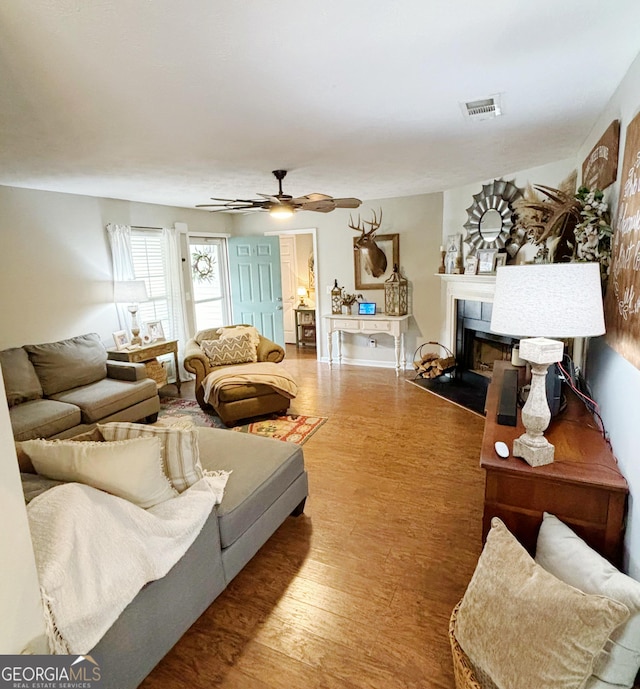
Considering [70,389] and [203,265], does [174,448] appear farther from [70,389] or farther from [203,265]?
[203,265]

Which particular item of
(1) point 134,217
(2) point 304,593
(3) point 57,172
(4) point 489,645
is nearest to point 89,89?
(3) point 57,172

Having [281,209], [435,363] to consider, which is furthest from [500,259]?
[281,209]

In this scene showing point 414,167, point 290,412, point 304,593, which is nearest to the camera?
point 304,593

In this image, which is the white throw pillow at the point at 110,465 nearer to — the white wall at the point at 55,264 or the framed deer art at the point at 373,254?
the white wall at the point at 55,264

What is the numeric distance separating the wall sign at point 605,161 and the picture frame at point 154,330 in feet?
14.7

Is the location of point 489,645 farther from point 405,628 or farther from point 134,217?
point 134,217

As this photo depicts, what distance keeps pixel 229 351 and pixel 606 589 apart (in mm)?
3895

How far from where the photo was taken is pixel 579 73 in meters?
1.83

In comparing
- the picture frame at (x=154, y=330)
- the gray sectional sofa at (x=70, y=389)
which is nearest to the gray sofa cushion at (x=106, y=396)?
the gray sectional sofa at (x=70, y=389)

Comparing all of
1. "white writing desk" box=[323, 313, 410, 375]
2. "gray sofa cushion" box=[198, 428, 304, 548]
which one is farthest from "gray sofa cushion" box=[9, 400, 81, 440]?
"white writing desk" box=[323, 313, 410, 375]

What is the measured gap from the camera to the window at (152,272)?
5.07 m

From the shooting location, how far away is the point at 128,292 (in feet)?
15.2

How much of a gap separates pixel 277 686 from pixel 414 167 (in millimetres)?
3607

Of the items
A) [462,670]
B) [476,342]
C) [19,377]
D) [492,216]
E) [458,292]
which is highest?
[492,216]
